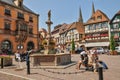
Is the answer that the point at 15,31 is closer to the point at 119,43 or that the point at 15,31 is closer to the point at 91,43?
the point at 91,43

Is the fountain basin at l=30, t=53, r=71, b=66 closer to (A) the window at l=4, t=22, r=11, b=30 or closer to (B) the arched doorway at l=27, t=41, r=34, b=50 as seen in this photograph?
(A) the window at l=4, t=22, r=11, b=30

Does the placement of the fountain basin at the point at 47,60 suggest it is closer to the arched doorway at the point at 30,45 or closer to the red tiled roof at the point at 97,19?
the arched doorway at the point at 30,45

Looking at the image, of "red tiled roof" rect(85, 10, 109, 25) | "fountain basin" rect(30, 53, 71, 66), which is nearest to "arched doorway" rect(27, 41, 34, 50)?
"red tiled roof" rect(85, 10, 109, 25)

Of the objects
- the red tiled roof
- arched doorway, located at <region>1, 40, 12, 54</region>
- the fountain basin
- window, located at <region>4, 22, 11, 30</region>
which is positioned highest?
the red tiled roof

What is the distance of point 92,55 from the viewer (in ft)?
40.4

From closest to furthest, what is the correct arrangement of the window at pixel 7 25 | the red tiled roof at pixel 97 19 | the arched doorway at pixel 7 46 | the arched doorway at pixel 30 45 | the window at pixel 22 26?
the arched doorway at pixel 7 46
the window at pixel 7 25
the window at pixel 22 26
the arched doorway at pixel 30 45
the red tiled roof at pixel 97 19

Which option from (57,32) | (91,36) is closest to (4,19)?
(91,36)

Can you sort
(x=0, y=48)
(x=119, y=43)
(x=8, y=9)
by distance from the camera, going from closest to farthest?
(x=0, y=48), (x=8, y=9), (x=119, y=43)

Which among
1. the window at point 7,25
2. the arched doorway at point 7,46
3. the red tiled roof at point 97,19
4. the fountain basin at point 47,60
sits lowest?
the fountain basin at point 47,60

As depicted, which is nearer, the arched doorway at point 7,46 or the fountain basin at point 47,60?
the fountain basin at point 47,60

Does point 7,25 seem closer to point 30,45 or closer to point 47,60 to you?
point 30,45

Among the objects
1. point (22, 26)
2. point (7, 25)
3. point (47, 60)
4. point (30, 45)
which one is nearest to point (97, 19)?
point (30, 45)

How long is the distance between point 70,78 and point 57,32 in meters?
62.1

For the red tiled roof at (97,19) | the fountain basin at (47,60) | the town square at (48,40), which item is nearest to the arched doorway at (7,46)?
the town square at (48,40)
